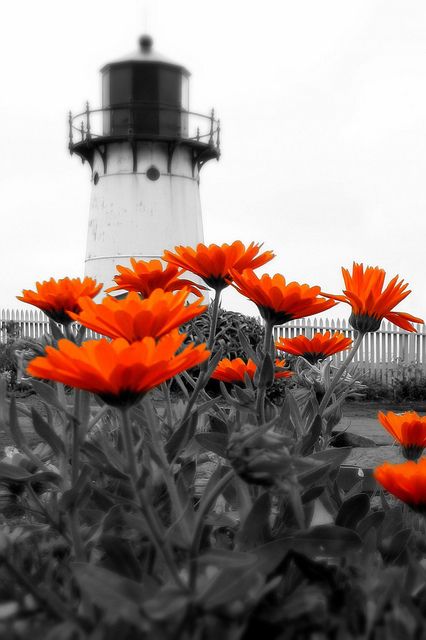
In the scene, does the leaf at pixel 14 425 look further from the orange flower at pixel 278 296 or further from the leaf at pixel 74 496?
the orange flower at pixel 278 296

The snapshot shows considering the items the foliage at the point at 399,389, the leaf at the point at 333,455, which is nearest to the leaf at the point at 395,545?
the leaf at the point at 333,455

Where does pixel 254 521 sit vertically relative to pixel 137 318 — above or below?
below

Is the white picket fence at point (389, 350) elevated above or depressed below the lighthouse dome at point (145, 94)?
below

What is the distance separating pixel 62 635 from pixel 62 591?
0.20 meters

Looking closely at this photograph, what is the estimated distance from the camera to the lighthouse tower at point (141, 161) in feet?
49.4

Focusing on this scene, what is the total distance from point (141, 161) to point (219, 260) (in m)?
14.6

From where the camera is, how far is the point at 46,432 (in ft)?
3.33

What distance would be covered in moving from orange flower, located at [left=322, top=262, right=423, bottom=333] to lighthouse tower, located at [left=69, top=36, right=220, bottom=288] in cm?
1400

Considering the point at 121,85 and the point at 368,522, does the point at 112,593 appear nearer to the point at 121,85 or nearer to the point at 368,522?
the point at 368,522

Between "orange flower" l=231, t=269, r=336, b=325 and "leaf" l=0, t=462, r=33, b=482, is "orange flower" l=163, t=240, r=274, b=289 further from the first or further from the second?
"leaf" l=0, t=462, r=33, b=482

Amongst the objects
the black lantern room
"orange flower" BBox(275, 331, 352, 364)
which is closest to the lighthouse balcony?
the black lantern room

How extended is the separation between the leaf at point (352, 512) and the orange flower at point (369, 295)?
0.31 m

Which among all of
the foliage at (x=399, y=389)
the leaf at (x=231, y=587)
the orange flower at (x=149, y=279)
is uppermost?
the orange flower at (x=149, y=279)

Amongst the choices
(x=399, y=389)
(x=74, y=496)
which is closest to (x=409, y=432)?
(x=74, y=496)
